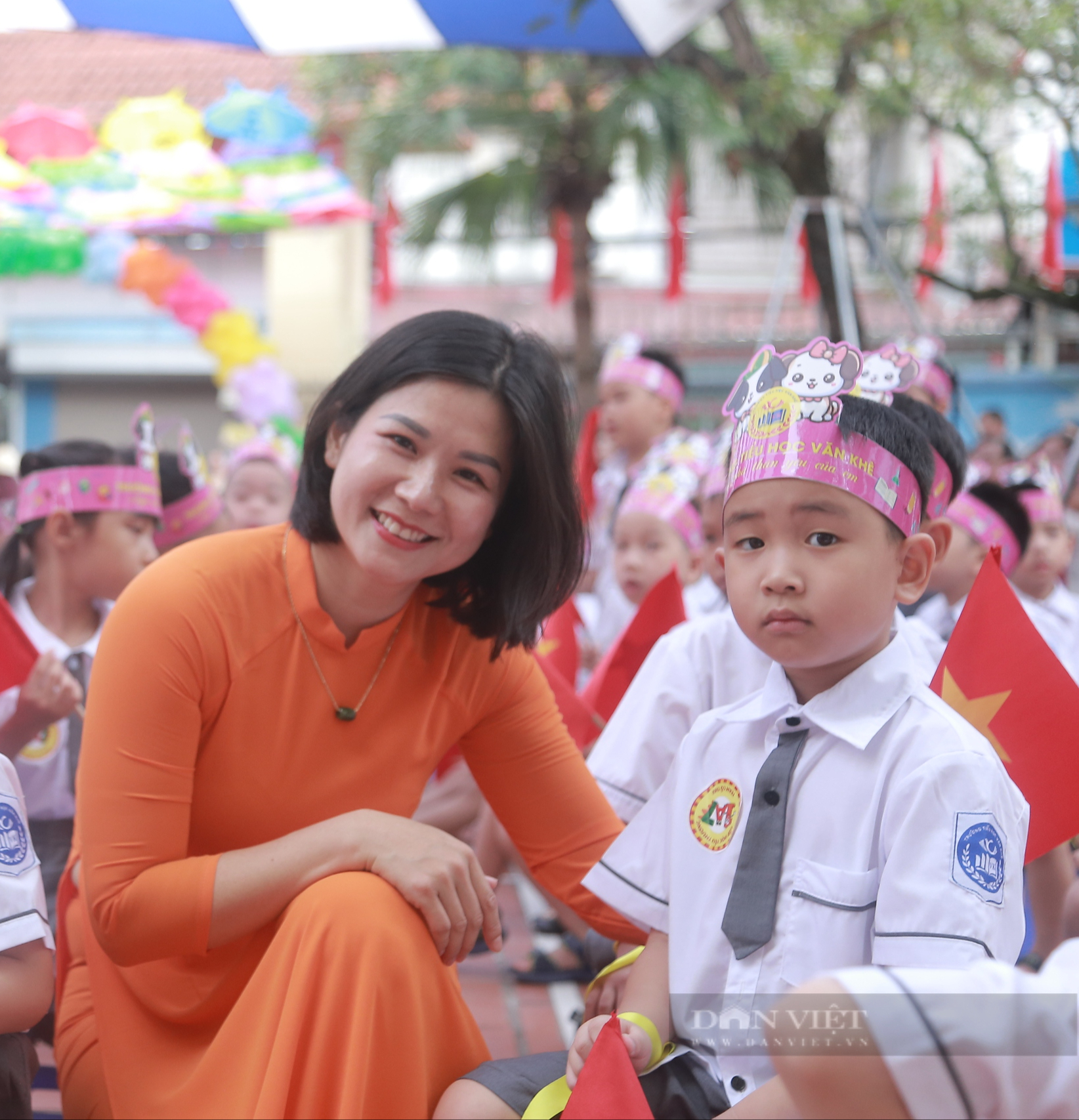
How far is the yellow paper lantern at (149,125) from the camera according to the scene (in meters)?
13.3

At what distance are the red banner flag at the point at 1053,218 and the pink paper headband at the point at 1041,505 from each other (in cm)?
623

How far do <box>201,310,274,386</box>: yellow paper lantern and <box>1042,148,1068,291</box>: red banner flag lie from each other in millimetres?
7180

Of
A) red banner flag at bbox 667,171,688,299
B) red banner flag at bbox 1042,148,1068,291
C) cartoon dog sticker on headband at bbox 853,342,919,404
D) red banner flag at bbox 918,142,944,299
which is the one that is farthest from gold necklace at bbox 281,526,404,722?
red banner flag at bbox 918,142,944,299

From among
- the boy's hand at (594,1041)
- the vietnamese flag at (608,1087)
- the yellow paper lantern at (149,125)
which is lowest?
the boy's hand at (594,1041)

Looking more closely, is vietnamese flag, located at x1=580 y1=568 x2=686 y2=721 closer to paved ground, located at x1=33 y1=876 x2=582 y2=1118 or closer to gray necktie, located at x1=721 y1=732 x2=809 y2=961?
paved ground, located at x1=33 y1=876 x2=582 y2=1118

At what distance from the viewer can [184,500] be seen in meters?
3.83

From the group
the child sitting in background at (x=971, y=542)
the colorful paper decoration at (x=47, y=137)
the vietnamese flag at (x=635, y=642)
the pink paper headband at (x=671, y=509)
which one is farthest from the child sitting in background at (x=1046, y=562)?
the colorful paper decoration at (x=47, y=137)

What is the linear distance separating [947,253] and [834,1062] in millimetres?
15872

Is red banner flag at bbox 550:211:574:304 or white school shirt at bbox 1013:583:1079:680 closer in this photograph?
white school shirt at bbox 1013:583:1079:680

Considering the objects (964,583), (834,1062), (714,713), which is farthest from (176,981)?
(964,583)

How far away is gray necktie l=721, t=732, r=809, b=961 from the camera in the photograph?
5.36 feet

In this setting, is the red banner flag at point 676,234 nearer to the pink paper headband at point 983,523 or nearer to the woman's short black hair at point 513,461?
the pink paper headband at point 983,523

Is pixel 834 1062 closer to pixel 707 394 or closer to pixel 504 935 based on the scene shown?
pixel 504 935

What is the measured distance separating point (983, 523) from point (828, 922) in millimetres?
2172
